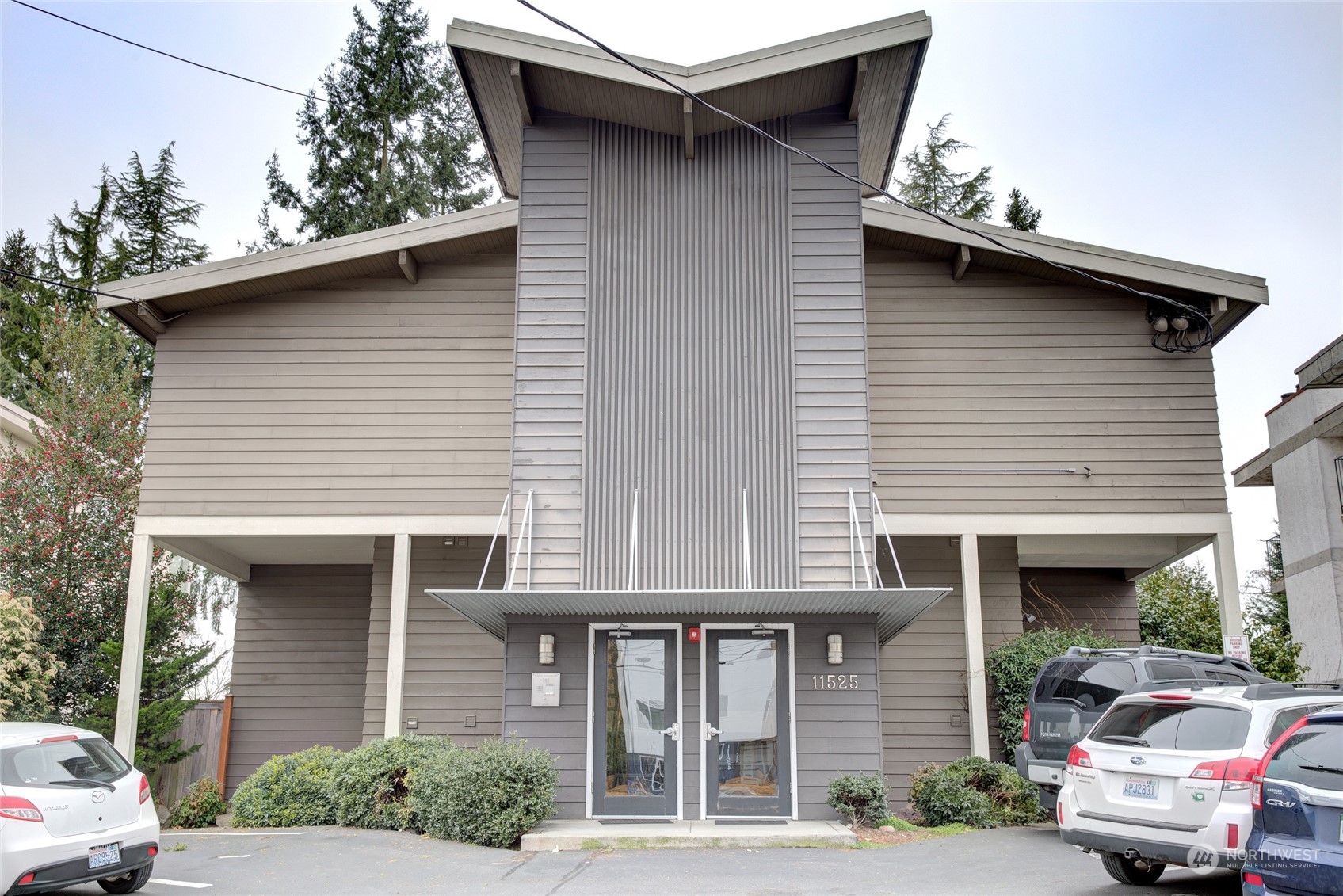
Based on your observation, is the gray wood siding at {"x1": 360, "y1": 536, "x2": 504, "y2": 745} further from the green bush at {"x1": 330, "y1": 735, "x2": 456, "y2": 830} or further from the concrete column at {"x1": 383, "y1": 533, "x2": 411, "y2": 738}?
the green bush at {"x1": 330, "y1": 735, "x2": 456, "y2": 830}

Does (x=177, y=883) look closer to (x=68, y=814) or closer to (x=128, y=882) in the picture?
(x=128, y=882)

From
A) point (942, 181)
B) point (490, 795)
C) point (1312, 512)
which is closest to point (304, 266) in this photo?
point (490, 795)

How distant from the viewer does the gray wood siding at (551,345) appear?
12055mm

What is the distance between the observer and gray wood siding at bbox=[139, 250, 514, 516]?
14422 mm

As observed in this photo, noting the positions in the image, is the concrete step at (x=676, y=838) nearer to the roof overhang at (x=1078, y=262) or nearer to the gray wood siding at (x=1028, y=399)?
the gray wood siding at (x=1028, y=399)

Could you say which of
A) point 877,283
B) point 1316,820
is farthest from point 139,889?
point 877,283

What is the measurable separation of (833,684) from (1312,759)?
241 inches

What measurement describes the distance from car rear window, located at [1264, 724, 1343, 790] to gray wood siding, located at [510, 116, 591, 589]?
7483 mm

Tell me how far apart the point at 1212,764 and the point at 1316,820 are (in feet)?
2.99

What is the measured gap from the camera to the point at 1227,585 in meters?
13.8

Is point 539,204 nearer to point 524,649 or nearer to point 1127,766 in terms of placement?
point 524,649

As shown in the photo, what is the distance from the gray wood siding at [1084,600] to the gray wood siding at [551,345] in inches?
339

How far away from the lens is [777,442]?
12195 millimetres

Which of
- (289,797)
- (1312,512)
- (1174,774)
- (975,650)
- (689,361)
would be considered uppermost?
(689,361)
